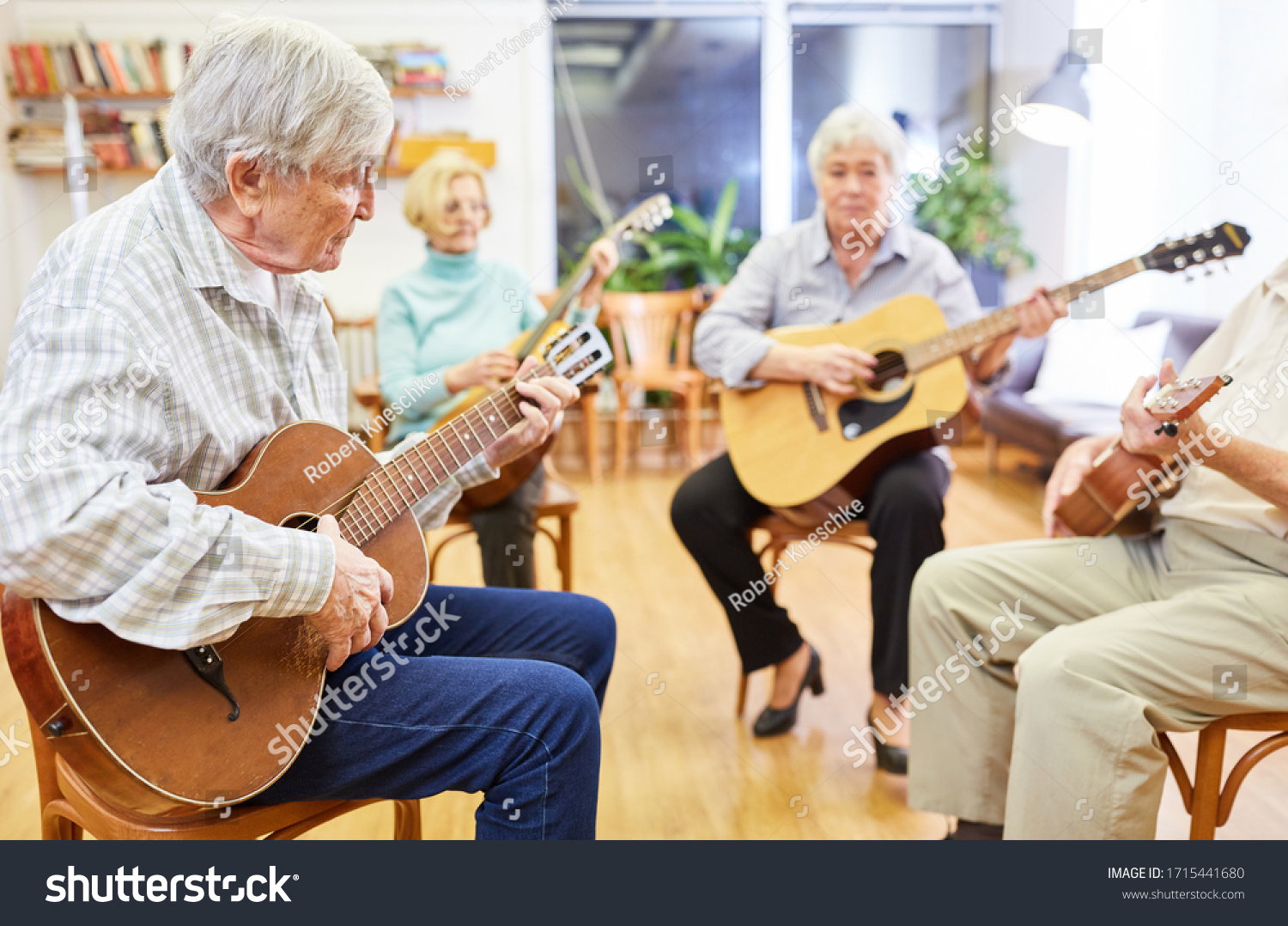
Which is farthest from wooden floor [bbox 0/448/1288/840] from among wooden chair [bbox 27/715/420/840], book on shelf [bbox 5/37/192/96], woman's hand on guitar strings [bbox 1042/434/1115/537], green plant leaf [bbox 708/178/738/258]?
book on shelf [bbox 5/37/192/96]

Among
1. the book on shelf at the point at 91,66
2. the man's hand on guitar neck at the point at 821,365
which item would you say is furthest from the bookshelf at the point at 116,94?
the man's hand on guitar neck at the point at 821,365

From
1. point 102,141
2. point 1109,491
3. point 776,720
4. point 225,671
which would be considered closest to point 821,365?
point 1109,491

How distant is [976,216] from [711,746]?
4035mm

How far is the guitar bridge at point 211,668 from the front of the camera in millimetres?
1010

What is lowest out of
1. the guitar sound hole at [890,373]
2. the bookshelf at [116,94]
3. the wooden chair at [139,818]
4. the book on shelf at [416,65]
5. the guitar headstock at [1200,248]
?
the wooden chair at [139,818]

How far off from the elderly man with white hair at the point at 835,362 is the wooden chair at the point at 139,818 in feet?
3.85

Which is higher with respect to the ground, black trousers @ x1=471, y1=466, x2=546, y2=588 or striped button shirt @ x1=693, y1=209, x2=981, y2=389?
striped button shirt @ x1=693, y1=209, x2=981, y2=389

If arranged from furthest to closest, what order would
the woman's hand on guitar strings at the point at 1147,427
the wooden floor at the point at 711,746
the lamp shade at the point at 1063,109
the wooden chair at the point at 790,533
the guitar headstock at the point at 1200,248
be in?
1. the lamp shade at the point at 1063,109
2. the wooden chair at the point at 790,533
3. the wooden floor at the point at 711,746
4. the guitar headstock at the point at 1200,248
5. the woman's hand on guitar strings at the point at 1147,427

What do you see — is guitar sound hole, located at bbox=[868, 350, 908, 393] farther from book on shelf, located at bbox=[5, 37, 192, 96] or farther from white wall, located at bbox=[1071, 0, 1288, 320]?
book on shelf, located at bbox=[5, 37, 192, 96]

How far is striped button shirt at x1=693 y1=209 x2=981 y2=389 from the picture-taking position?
2252 millimetres

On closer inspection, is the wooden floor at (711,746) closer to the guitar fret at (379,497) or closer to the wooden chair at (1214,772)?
the wooden chair at (1214,772)

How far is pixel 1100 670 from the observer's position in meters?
1.32

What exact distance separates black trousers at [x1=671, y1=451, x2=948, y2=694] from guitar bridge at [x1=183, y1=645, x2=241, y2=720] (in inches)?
51.5

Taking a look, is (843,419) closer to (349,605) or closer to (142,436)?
(349,605)
